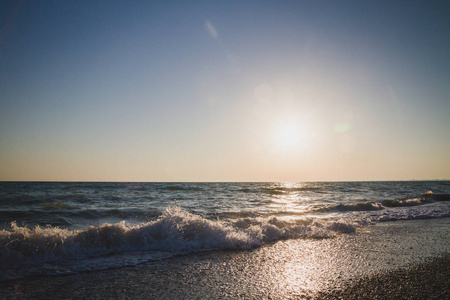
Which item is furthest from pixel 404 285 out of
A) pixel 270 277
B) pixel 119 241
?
pixel 119 241

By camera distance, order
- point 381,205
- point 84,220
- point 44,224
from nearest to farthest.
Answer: point 44,224, point 84,220, point 381,205

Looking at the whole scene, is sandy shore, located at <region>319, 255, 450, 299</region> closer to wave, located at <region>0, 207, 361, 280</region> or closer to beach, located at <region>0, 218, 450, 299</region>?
beach, located at <region>0, 218, 450, 299</region>

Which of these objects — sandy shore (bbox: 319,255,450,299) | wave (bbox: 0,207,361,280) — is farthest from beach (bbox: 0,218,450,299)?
wave (bbox: 0,207,361,280)

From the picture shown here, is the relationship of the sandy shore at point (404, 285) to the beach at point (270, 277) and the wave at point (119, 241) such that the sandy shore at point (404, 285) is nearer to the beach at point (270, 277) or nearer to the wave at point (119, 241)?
the beach at point (270, 277)

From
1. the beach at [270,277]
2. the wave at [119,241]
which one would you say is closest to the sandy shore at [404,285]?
the beach at [270,277]

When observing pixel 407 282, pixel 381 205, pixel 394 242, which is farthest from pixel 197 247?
pixel 381 205

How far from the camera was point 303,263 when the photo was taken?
5051 mm

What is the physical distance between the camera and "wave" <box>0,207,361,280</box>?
4961 millimetres

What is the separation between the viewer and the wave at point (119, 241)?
16.3ft

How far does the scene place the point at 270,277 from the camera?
425cm

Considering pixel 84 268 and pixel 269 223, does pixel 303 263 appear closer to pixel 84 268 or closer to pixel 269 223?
pixel 269 223

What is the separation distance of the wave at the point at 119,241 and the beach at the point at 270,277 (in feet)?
1.61

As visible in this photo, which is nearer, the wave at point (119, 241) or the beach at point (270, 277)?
the beach at point (270, 277)

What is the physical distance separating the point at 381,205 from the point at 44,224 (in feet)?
68.3
